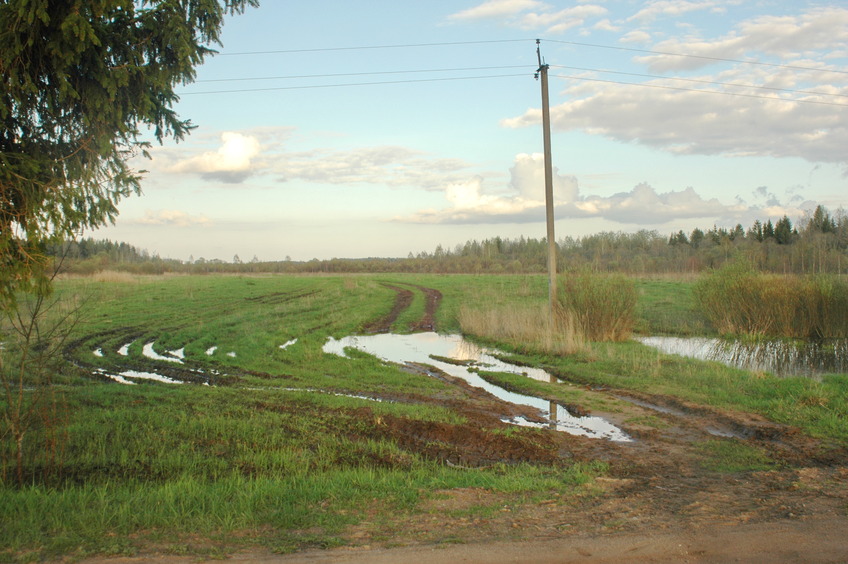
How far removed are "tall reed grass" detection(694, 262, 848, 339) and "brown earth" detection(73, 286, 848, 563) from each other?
1517 cm

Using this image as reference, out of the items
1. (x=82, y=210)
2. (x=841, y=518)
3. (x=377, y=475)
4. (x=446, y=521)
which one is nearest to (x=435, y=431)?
(x=377, y=475)

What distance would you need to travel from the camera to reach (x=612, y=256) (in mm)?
60531

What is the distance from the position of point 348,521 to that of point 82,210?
5446mm

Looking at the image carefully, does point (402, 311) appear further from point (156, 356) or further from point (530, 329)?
point (156, 356)

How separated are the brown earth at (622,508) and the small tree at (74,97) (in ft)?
15.1

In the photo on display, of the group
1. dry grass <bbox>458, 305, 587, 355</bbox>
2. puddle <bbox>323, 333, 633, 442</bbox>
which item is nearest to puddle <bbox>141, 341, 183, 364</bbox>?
puddle <bbox>323, 333, 633, 442</bbox>

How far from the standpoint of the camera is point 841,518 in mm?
5836

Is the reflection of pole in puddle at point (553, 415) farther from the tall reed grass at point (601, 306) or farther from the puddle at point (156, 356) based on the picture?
the puddle at point (156, 356)

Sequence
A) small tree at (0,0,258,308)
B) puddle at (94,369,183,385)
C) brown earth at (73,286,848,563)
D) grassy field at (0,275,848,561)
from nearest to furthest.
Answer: brown earth at (73,286,848,563) → grassy field at (0,275,848,561) → small tree at (0,0,258,308) → puddle at (94,369,183,385)

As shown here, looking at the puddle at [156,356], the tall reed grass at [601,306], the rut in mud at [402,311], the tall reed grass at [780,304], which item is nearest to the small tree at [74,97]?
the puddle at [156,356]

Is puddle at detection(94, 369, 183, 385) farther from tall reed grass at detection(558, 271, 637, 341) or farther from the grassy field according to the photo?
tall reed grass at detection(558, 271, 637, 341)

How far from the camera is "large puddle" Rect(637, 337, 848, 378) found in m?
17.0

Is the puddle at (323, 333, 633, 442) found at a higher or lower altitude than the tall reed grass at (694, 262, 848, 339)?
lower

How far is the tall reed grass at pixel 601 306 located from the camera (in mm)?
20859
